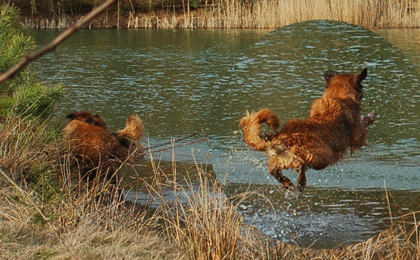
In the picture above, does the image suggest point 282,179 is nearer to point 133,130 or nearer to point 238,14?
point 133,130

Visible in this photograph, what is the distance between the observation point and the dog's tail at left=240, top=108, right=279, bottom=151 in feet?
11.6

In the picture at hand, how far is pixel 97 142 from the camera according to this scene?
5.89m

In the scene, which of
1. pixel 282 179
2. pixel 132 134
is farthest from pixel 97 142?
pixel 282 179

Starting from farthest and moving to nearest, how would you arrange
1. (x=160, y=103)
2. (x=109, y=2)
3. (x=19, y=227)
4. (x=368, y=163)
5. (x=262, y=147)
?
1. (x=160, y=103)
2. (x=19, y=227)
3. (x=368, y=163)
4. (x=262, y=147)
5. (x=109, y=2)

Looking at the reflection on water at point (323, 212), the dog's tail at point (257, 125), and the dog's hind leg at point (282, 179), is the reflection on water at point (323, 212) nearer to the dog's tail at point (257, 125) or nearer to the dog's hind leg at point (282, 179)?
the dog's hind leg at point (282, 179)

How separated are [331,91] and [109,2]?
3.01 m

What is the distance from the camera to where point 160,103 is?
1090cm

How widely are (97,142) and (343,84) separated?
3.03 metres

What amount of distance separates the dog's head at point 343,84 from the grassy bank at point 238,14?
27.5 inches

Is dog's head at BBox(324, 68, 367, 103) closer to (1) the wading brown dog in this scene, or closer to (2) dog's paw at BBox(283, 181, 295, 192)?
(1) the wading brown dog

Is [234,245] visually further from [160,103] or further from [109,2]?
[160,103]

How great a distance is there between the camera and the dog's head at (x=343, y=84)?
3713mm

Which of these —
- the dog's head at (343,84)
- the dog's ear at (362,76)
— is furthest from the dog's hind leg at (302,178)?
the dog's ear at (362,76)

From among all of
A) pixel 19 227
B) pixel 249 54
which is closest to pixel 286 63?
pixel 249 54
